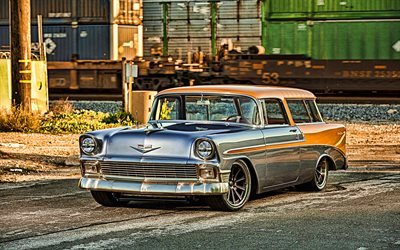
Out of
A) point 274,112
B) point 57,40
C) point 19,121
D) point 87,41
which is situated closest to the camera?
point 274,112

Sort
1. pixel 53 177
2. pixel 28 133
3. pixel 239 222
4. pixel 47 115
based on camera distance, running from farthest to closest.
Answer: pixel 47 115 < pixel 28 133 < pixel 53 177 < pixel 239 222

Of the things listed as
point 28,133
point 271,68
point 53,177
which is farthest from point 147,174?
point 271,68

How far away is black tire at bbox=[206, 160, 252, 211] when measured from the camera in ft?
28.9

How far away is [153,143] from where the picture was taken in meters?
8.75

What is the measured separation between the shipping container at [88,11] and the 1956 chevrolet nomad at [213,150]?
23.6m

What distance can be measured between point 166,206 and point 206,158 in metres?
1.08

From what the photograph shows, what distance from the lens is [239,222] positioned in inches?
327

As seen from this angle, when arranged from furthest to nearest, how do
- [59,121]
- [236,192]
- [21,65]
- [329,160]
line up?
1. [59,121]
2. [21,65]
3. [329,160]
4. [236,192]

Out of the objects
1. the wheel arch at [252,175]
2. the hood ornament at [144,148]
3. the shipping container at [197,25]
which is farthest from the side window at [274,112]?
the shipping container at [197,25]

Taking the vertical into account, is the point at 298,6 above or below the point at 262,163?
above

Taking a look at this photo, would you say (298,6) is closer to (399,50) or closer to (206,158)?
(399,50)

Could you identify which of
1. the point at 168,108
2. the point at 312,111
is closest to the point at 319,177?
the point at 312,111

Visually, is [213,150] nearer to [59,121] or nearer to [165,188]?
[165,188]

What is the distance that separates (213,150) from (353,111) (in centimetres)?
1815
